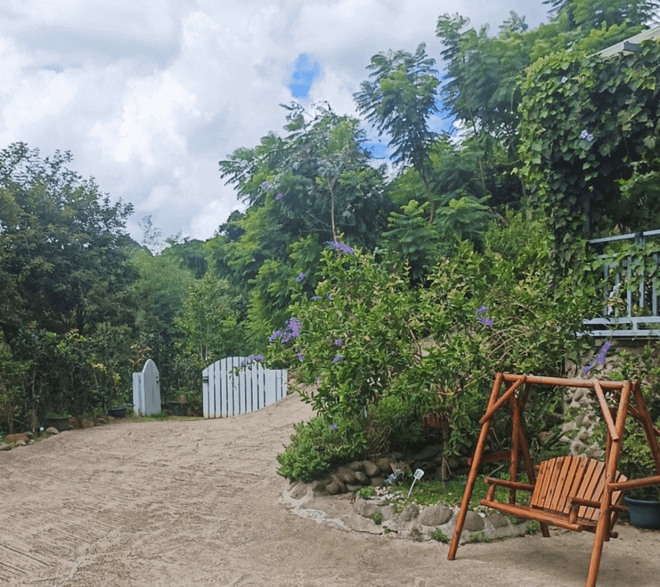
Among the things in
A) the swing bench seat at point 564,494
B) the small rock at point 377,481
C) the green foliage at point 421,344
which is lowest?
the small rock at point 377,481

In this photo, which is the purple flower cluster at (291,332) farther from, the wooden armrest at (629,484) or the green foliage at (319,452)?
the wooden armrest at (629,484)

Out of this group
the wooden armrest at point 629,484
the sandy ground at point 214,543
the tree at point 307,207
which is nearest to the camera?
the wooden armrest at point 629,484

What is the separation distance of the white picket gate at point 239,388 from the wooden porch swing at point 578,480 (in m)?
Answer: 9.07

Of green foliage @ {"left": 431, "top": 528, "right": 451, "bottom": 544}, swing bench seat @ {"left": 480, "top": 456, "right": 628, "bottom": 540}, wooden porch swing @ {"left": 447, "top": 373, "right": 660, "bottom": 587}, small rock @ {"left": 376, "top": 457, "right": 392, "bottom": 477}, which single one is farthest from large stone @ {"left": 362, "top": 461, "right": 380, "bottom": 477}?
swing bench seat @ {"left": 480, "top": 456, "right": 628, "bottom": 540}

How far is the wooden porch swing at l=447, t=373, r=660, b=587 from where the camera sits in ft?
12.6

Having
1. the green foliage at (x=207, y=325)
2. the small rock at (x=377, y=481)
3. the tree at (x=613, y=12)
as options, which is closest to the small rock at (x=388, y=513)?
the small rock at (x=377, y=481)

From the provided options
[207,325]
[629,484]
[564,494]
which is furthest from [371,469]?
[207,325]

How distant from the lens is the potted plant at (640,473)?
533 cm

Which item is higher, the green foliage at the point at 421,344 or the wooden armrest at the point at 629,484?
the green foliage at the point at 421,344

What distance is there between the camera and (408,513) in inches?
218

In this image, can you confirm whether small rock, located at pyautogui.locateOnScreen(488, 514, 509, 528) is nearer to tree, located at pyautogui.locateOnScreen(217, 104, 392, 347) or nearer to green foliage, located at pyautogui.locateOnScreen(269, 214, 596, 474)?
green foliage, located at pyautogui.locateOnScreen(269, 214, 596, 474)

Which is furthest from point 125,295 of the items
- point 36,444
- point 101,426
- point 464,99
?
point 464,99

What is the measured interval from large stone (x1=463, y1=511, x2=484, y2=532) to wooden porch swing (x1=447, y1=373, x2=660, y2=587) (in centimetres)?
47

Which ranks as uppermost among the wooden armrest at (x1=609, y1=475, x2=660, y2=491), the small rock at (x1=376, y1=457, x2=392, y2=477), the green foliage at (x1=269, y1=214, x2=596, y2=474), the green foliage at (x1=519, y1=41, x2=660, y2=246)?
the green foliage at (x1=519, y1=41, x2=660, y2=246)
